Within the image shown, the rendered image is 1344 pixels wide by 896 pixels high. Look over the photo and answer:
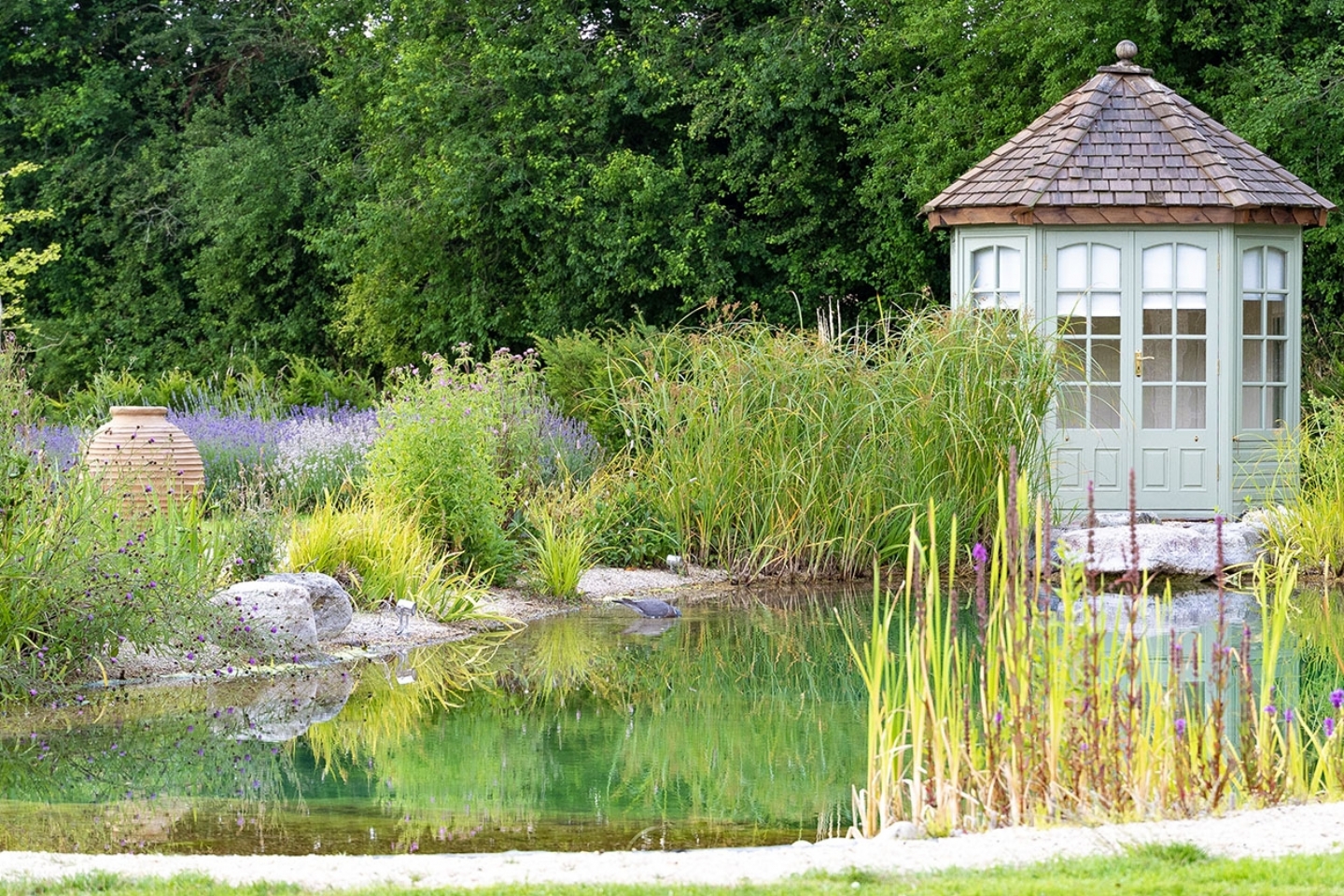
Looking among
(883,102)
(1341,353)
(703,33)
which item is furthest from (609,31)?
(1341,353)

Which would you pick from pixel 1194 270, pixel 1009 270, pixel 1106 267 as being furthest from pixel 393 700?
pixel 1194 270

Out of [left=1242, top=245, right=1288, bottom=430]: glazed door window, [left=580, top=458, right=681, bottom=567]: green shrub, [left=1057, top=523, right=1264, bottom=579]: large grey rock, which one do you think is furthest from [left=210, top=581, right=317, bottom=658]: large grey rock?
[left=1242, top=245, right=1288, bottom=430]: glazed door window

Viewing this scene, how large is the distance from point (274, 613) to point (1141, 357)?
6933 mm

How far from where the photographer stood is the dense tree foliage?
15914 millimetres

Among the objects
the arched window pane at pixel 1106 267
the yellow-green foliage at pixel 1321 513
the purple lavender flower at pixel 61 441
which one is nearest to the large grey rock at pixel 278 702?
the purple lavender flower at pixel 61 441

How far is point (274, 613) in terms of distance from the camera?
7316 mm

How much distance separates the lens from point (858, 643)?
7.76 m

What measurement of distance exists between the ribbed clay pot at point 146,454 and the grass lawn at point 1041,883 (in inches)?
224

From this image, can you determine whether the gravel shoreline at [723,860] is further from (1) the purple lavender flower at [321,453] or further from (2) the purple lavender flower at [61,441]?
(1) the purple lavender flower at [321,453]

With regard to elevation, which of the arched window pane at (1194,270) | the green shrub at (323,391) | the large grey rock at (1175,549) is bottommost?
the large grey rock at (1175,549)

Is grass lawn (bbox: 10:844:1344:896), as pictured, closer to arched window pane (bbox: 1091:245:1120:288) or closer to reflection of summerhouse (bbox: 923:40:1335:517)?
reflection of summerhouse (bbox: 923:40:1335:517)

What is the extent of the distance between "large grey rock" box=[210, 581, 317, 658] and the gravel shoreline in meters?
3.44

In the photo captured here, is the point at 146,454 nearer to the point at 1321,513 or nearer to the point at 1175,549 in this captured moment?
the point at 1175,549

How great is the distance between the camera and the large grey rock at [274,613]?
7223 millimetres
